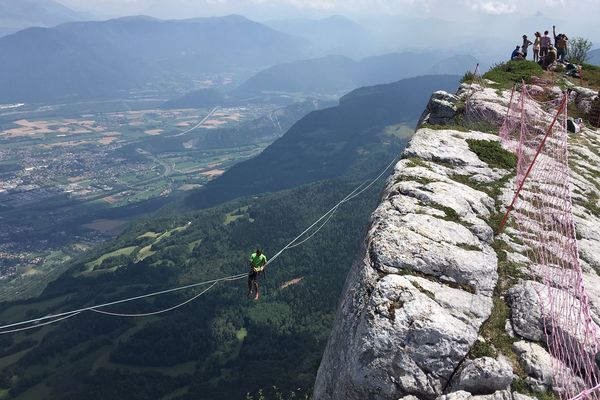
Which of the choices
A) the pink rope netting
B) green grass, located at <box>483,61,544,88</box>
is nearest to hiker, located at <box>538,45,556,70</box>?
green grass, located at <box>483,61,544,88</box>

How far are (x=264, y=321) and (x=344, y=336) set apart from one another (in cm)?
18411

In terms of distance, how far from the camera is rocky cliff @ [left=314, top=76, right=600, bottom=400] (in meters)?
11.7

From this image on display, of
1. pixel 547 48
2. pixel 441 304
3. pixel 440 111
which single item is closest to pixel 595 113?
pixel 440 111

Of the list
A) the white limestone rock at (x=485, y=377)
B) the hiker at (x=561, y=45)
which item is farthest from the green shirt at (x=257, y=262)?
the hiker at (x=561, y=45)

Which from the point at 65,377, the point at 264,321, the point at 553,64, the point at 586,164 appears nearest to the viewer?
the point at 586,164

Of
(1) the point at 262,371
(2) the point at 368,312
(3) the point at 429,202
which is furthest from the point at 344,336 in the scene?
(1) the point at 262,371

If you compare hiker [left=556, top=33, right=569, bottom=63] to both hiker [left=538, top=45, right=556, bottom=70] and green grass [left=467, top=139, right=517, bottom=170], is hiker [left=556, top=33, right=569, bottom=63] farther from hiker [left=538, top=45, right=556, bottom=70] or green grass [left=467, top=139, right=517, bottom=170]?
green grass [left=467, top=139, right=517, bottom=170]

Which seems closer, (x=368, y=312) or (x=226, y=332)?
(x=368, y=312)

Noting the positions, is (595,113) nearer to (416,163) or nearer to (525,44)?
(525,44)

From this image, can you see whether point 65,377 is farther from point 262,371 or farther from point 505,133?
point 505,133

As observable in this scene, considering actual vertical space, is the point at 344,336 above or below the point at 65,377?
above

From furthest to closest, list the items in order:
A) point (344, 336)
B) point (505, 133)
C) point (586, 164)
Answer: point (505, 133), point (586, 164), point (344, 336)

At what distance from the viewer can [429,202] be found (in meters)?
17.8

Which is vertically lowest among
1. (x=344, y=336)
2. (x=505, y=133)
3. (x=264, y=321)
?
(x=264, y=321)
